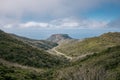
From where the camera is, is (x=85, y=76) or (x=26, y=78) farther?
(x=26, y=78)

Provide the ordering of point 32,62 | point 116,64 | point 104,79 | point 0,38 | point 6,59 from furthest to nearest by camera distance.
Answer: point 0,38 < point 32,62 < point 6,59 < point 116,64 < point 104,79

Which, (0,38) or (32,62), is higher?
(0,38)

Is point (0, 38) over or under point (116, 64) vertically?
over

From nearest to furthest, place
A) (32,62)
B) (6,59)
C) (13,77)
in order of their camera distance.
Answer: (13,77) < (6,59) < (32,62)

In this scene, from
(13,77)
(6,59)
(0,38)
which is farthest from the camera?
(0,38)

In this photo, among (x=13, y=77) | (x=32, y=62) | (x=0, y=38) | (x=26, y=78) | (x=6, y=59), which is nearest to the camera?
(x=13, y=77)

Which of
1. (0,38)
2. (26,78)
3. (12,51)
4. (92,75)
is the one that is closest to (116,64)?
(26,78)

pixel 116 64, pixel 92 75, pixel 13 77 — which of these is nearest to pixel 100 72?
pixel 92 75

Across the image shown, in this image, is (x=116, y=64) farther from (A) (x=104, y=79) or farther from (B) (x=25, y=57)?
(B) (x=25, y=57)

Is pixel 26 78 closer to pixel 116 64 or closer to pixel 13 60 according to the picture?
pixel 116 64
